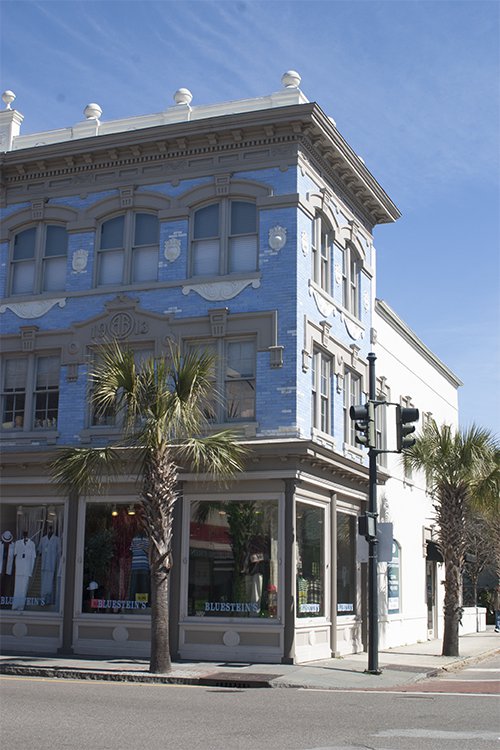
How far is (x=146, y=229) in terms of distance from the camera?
2275 cm

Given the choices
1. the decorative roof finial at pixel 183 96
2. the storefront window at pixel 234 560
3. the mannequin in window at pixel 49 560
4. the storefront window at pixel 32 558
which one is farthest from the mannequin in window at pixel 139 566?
the decorative roof finial at pixel 183 96

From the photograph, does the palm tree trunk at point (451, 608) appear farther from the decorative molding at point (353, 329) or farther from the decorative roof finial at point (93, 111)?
the decorative roof finial at point (93, 111)

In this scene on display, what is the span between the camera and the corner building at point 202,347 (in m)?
20.0

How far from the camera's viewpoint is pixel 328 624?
2122 centimetres

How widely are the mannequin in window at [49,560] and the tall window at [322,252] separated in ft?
27.9

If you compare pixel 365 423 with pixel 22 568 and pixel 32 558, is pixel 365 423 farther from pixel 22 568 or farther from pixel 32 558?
pixel 22 568

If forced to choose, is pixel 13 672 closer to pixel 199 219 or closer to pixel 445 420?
pixel 199 219

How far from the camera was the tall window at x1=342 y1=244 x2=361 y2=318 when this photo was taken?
24.5 metres

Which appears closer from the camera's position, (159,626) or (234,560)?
(159,626)

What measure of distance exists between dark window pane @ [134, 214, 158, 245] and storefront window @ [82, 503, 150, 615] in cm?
623

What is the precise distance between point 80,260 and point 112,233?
101 centimetres

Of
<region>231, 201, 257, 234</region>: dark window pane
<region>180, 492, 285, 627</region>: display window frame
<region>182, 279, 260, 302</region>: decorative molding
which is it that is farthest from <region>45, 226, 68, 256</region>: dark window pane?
<region>180, 492, 285, 627</region>: display window frame

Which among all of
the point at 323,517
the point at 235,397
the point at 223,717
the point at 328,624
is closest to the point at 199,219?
the point at 235,397

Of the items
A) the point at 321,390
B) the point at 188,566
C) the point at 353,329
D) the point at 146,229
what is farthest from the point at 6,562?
the point at 353,329
